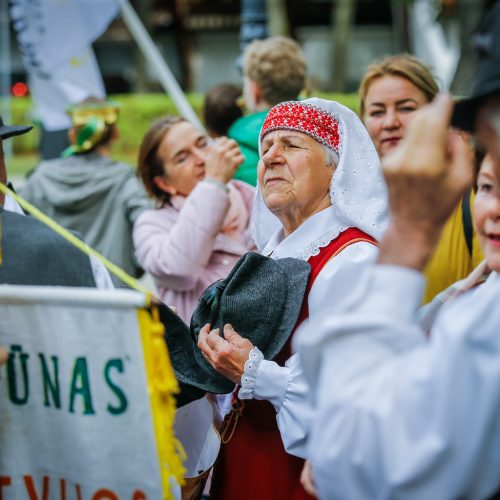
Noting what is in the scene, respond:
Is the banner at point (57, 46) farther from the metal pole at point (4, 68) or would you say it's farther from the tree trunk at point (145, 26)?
the tree trunk at point (145, 26)

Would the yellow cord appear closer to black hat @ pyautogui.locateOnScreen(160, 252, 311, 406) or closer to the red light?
Answer: black hat @ pyautogui.locateOnScreen(160, 252, 311, 406)

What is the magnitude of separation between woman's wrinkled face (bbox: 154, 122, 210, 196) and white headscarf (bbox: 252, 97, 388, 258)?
1298 millimetres

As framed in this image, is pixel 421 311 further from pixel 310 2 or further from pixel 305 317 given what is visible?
pixel 310 2

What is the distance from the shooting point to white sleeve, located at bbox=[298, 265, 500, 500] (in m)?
1.33

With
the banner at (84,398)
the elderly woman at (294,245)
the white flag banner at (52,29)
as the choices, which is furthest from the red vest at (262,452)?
the white flag banner at (52,29)

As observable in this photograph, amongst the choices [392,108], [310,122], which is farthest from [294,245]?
[392,108]

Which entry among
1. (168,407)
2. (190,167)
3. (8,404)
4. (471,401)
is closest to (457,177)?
(471,401)

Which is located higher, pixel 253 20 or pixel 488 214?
pixel 253 20

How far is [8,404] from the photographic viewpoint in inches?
77.0

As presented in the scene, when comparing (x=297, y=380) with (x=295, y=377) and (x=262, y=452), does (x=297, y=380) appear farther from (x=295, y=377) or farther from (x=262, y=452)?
(x=262, y=452)

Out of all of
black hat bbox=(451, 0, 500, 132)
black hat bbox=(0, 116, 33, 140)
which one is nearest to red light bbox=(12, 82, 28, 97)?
black hat bbox=(0, 116, 33, 140)

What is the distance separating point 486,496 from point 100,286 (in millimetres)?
1406

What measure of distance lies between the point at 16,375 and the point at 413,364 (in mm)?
1042

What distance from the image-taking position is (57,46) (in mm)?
5426
